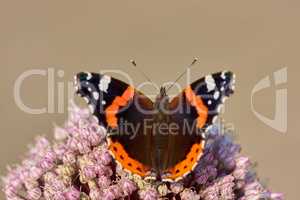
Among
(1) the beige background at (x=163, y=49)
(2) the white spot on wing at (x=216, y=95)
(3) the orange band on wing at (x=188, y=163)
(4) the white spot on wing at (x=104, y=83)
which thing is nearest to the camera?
(3) the orange band on wing at (x=188, y=163)

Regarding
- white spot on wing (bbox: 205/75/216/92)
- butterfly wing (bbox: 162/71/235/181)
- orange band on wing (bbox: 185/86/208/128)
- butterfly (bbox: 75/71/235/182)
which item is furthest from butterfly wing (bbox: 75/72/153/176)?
white spot on wing (bbox: 205/75/216/92)

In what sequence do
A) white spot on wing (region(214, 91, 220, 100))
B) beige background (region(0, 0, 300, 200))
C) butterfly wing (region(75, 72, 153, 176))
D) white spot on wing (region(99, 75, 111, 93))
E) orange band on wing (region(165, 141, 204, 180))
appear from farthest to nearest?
beige background (region(0, 0, 300, 200)) → white spot on wing (region(99, 75, 111, 93)) → white spot on wing (region(214, 91, 220, 100)) → butterfly wing (region(75, 72, 153, 176)) → orange band on wing (region(165, 141, 204, 180))

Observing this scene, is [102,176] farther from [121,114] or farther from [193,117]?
[193,117]

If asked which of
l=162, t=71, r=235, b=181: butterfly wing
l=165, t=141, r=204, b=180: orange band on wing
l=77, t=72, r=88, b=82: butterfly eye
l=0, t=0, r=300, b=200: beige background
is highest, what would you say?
l=0, t=0, r=300, b=200: beige background

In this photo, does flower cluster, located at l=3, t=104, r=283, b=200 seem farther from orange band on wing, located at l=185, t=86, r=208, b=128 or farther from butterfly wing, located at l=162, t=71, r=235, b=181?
orange band on wing, located at l=185, t=86, r=208, b=128

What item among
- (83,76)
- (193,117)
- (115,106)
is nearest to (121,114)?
(115,106)

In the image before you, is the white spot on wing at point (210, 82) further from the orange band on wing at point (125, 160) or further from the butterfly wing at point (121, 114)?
the orange band on wing at point (125, 160)

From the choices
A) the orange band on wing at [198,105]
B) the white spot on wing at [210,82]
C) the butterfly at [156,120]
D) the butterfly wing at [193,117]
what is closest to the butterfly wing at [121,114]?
the butterfly at [156,120]

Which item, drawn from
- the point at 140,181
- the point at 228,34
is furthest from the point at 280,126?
the point at 140,181
